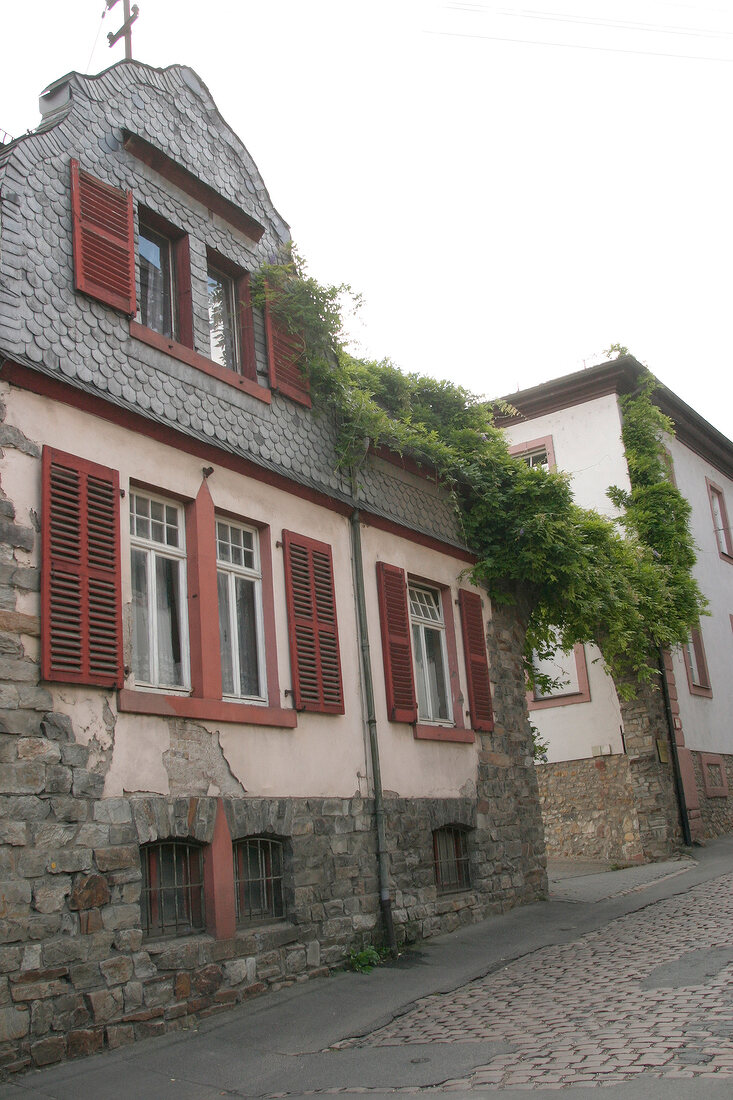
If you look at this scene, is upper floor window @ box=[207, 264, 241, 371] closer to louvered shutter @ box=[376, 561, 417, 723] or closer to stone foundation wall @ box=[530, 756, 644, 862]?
louvered shutter @ box=[376, 561, 417, 723]

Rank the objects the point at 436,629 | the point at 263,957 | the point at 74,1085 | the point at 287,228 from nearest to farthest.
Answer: the point at 74,1085 < the point at 263,957 < the point at 287,228 < the point at 436,629

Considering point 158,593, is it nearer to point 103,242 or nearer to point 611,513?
point 103,242

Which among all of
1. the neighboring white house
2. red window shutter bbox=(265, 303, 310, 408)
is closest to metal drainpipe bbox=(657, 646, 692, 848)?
the neighboring white house

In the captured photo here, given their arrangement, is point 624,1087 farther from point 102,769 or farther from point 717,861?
point 717,861

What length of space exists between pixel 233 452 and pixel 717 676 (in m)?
15.1

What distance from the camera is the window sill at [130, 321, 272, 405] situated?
28.9 feet

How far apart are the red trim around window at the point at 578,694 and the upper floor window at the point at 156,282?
11.5 metres

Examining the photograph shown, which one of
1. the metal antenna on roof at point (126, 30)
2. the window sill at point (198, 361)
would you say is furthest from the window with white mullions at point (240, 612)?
the metal antenna on roof at point (126, 30)

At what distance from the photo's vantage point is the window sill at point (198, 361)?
880 centimetres

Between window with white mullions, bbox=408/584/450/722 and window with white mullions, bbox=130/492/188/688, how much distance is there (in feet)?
12.6

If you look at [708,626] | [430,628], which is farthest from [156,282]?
[708,626]

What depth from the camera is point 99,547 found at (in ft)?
25.3

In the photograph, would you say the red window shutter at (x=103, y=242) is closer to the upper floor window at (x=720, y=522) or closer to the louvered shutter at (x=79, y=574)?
the louvered shutter at (x=79, y=574)

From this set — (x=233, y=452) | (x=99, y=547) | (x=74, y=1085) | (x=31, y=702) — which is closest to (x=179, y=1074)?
(x=74, y=1085)
